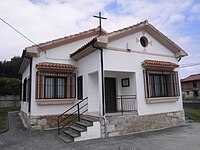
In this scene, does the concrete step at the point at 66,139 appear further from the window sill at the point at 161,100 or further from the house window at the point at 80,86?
the window sill at the point at 161,100

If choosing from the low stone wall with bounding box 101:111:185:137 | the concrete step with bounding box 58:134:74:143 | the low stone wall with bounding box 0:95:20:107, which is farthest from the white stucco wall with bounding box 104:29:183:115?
the low stone wall with bounding box 0:95:20:107

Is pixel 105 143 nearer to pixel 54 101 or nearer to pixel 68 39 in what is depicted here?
pixel 54 101

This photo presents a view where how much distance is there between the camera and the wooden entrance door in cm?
998

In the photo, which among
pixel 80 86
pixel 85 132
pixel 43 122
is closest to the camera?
pixel 85 132

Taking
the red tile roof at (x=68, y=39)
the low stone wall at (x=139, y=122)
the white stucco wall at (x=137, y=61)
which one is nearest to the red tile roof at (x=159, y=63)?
the white stucco wall at (x=137, y=61)

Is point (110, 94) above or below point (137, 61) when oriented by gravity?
below

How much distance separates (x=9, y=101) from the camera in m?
18.8

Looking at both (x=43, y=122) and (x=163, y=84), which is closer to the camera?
(x=43, y=122)

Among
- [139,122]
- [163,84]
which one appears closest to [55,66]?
[139,122]

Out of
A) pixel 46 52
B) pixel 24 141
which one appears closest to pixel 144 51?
pixel 46 52

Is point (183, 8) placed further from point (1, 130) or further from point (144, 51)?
point (1, 130)

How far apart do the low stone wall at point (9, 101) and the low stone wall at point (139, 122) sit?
1446 cm

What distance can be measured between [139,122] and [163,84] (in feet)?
9.55

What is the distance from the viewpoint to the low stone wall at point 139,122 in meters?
7.87
